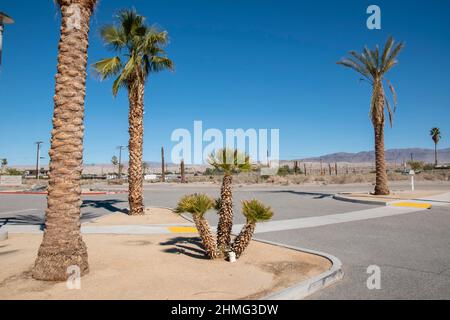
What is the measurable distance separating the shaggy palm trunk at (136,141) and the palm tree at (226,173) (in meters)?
8.23

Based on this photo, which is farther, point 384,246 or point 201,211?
point 384,246

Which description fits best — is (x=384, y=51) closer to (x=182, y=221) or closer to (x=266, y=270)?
(x=182, y=221)

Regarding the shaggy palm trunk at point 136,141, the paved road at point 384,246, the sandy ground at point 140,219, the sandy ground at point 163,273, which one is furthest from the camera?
the shaggy palm trunk at point 136,141

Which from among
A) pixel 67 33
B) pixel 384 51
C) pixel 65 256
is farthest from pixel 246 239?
pixel 384 51

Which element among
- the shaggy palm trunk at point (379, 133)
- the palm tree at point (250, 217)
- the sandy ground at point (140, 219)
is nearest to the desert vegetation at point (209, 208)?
the palm tree at point (250, 217)

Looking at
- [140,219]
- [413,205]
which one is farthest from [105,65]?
[413,205]

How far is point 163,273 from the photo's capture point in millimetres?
6539

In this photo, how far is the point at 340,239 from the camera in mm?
Answer: 9984

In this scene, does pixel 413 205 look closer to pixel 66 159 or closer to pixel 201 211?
pixel 201 211

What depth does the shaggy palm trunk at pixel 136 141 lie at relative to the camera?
15133mm

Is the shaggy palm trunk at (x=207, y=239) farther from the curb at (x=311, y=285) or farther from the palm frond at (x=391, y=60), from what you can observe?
the palm frond at (x=391, y=60)

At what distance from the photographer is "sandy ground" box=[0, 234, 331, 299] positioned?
5520 millimetres

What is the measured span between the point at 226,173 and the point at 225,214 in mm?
880
